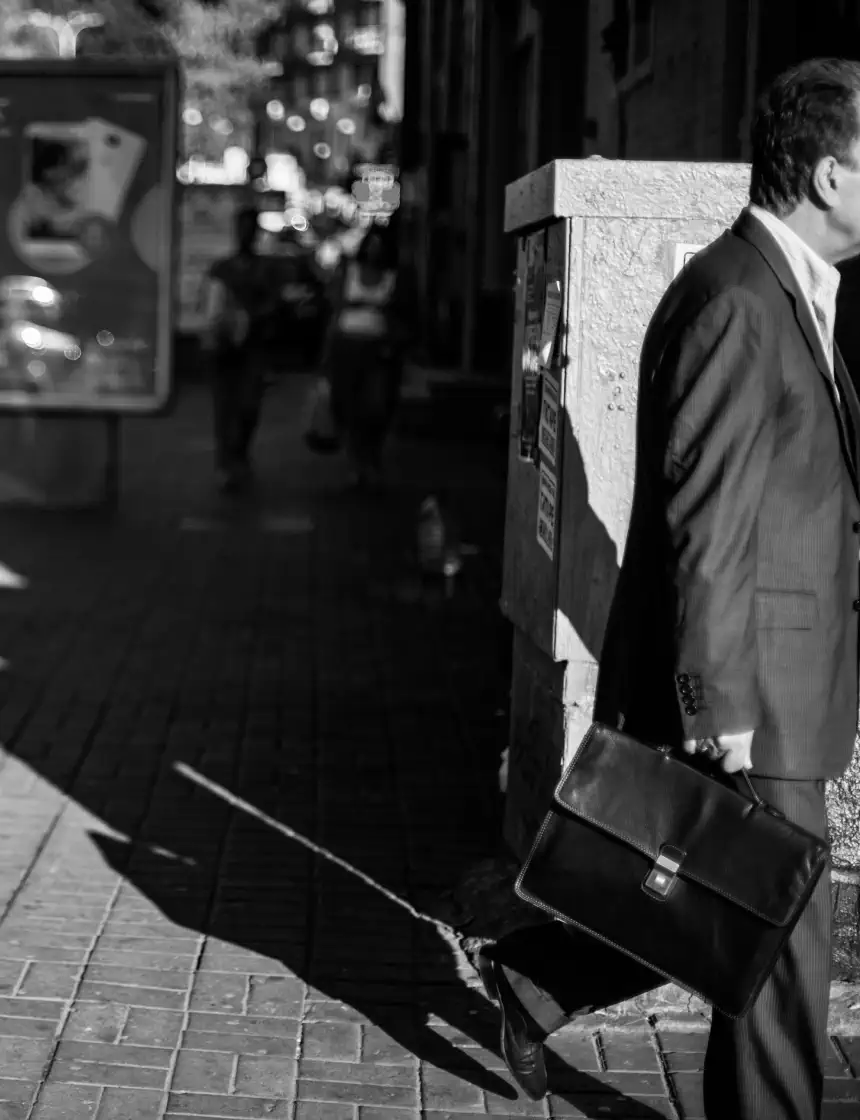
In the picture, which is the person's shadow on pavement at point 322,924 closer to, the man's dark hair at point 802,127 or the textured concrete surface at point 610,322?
the textured concrete surface at point 610,322

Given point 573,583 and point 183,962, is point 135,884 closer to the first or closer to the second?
point 183,962

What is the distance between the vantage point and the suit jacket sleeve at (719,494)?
2.71 m

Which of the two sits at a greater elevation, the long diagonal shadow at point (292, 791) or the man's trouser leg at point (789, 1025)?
the man's trouser leg at point (789, 1025)

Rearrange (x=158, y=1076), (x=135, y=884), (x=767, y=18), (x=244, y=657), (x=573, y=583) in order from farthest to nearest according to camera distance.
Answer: (x=244, y=657) → (x=767, y=18) → (x=135, y=884) → (x=573, y=583) → (x=158, y=1076)

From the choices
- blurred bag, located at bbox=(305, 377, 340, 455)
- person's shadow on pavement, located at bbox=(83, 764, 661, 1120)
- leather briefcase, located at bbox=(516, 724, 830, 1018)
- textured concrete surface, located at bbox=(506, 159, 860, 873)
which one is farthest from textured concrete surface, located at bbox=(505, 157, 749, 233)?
blurred bag, located at bbox=(305, 377, 340, 455)

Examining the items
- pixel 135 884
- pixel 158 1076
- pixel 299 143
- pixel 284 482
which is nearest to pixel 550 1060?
pixel 158 1076

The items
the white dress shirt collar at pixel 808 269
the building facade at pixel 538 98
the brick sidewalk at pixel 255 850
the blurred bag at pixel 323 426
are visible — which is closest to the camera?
the white dress shirt collar at pixel 808 269

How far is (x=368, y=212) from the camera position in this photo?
3059cm

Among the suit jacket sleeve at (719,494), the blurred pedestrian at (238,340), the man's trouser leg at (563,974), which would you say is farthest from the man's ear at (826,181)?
the blurred pedestrian at (238,340)

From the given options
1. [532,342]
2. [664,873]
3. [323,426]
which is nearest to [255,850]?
[532,342]

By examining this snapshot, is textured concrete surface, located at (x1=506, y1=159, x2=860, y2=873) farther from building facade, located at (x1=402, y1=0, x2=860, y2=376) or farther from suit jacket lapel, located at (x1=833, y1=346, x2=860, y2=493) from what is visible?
building facade, located at (x1=402, y1=0, x2=860, y2=376)

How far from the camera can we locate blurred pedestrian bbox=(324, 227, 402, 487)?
1245cm

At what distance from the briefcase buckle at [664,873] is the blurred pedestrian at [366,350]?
32.3 ft

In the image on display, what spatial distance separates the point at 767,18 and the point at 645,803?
3.84 metres
